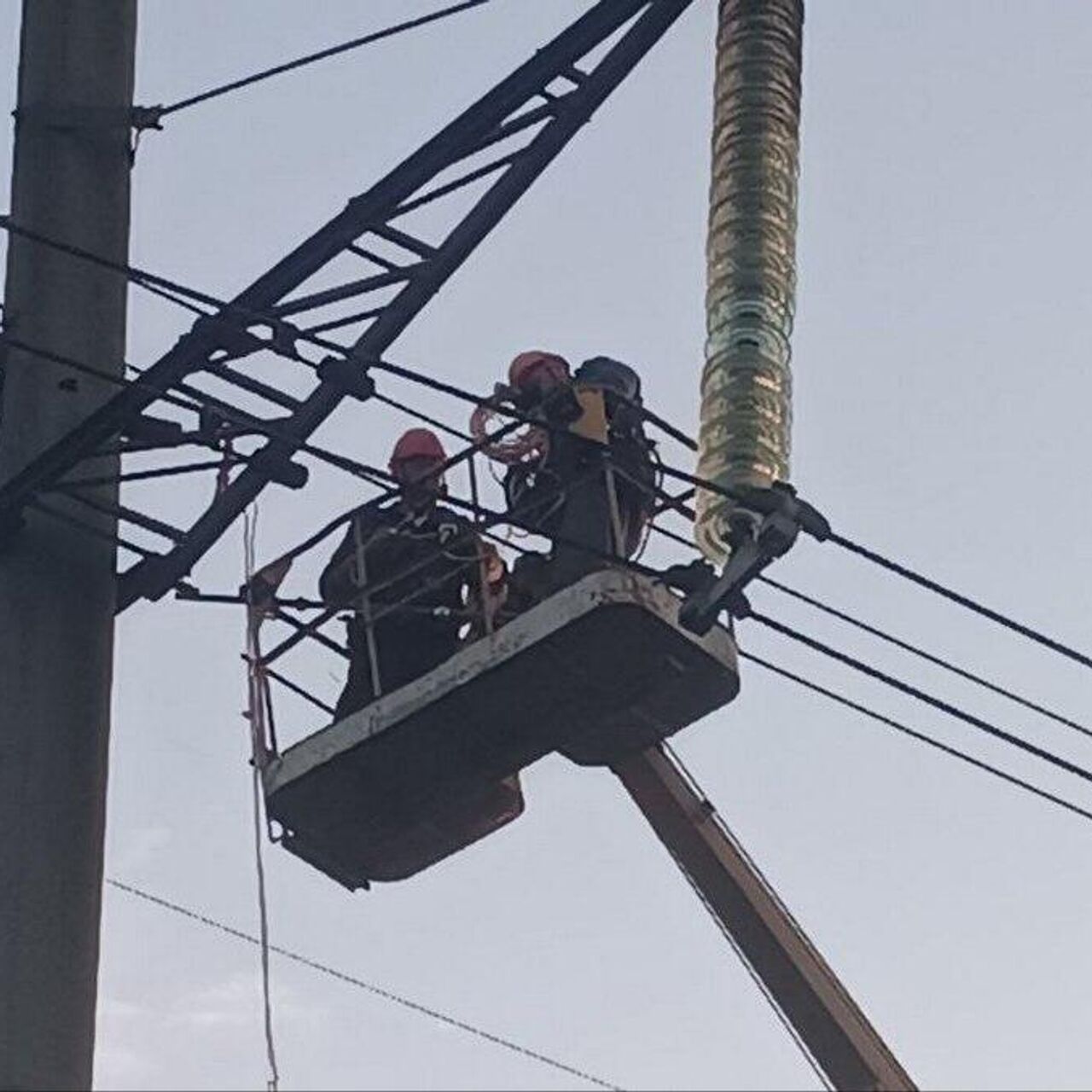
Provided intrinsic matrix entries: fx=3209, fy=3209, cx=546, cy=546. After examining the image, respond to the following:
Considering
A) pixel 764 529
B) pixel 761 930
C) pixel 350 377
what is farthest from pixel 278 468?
pixel 761 930

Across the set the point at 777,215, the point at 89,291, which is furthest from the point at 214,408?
the point at 777,215

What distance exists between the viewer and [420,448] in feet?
43.3

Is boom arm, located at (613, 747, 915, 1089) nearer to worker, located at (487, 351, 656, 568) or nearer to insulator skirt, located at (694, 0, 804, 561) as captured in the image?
worker, located at (487, 351, 656, 568)

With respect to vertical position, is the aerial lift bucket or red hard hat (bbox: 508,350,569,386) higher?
red hard hat (bbox: 508,350,569,386)

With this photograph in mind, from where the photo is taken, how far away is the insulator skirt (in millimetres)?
9375

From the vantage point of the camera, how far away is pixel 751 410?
9.42 m

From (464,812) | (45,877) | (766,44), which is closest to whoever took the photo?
(45,877)

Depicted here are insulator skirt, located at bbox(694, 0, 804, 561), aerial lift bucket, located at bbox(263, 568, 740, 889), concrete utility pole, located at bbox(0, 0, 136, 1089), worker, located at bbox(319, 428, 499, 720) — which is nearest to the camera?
concrete utility pole, located at bbox(0, 0, 136, 1089)

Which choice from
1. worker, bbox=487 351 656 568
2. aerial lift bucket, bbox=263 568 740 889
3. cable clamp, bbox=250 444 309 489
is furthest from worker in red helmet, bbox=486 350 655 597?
cable clamp, bbox=250 444 309 489

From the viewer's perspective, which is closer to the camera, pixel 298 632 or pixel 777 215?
pixel 777 215

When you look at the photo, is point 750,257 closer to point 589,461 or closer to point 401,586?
point 589,461

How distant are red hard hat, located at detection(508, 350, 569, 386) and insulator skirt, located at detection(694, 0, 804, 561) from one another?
2.30 metres

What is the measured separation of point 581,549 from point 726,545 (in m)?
1.42

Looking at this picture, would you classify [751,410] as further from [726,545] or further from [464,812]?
[464,812]
